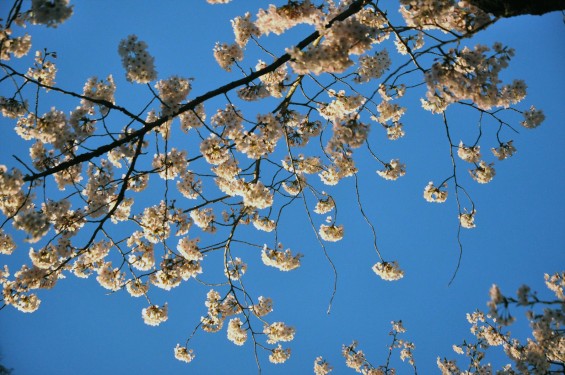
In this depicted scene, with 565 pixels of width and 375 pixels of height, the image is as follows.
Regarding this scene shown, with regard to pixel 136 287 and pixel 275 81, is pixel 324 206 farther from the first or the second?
pixel 136 287

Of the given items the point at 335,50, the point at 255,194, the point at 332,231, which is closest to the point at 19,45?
the point at 255,194

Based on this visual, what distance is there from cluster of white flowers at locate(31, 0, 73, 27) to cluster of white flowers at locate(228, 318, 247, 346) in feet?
19.2

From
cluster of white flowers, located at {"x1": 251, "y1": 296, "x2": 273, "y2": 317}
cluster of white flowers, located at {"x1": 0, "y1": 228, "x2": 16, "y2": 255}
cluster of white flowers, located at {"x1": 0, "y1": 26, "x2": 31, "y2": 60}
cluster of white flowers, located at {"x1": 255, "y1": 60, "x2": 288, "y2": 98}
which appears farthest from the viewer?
cluster of white flowers, located at {"x1": 251, "y1": 296, "x2": 273, "y2": 317}

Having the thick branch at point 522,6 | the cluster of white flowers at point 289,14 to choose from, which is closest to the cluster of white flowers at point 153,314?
the cluster of white flowers at point 289,14

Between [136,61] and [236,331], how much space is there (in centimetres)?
545

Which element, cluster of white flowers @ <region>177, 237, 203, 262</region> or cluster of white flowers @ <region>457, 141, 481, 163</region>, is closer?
cluster of white flowers @ <region>177, 237, 203, 262</region>

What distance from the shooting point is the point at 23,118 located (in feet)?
17.8

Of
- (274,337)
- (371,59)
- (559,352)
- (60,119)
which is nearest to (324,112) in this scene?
(371,59)

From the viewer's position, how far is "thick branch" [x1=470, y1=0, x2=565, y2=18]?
3.03 m

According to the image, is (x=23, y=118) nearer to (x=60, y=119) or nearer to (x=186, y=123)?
(x=60, y=119)

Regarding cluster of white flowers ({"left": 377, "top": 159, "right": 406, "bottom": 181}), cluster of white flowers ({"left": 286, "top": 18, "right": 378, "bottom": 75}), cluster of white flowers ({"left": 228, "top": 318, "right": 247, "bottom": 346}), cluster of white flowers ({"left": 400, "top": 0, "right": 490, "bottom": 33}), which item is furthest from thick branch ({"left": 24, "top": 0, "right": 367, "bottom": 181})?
cluster of white flowers ({"left": 228, "top": 318, "right": 247, "bottom": 346})

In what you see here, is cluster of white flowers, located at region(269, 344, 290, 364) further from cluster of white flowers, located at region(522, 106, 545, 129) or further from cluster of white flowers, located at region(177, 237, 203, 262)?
cluster of white flowers, located at region(522, 106, 545, 129)

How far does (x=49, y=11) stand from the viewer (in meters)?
3.11

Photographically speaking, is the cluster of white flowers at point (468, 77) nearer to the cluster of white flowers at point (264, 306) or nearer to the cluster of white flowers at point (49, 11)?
the cluster of white flowers at point (49, 11)
